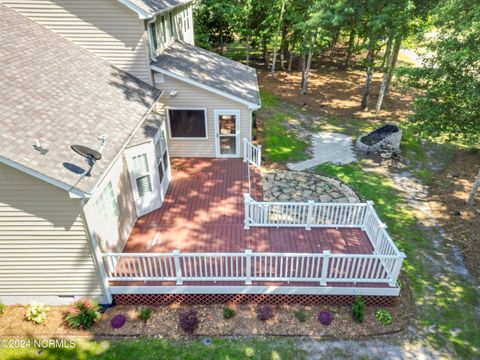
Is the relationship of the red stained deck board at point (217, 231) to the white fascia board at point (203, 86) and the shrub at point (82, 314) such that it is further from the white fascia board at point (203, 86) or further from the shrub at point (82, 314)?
the white fascia board at point (203, 86)

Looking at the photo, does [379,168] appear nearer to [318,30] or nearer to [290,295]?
[290,295]

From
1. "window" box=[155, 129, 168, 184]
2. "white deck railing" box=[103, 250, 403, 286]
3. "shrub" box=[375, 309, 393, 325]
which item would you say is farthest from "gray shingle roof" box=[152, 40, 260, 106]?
"shrub" box=[375, 309, 393, 325]

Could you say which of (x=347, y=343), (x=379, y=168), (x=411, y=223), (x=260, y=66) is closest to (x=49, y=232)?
(x=347, y=343)

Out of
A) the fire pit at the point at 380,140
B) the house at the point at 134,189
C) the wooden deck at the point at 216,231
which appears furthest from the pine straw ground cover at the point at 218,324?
the fire pit at the point at 380,140

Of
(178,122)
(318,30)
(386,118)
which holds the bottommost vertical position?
(386,118)

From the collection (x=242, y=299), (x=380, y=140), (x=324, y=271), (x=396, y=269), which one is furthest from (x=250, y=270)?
(x=380, y=140)

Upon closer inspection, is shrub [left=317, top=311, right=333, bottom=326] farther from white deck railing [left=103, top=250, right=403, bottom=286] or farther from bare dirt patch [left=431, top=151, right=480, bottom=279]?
bare dirt patch [left=431, top=151, right=480, bottom=279]
